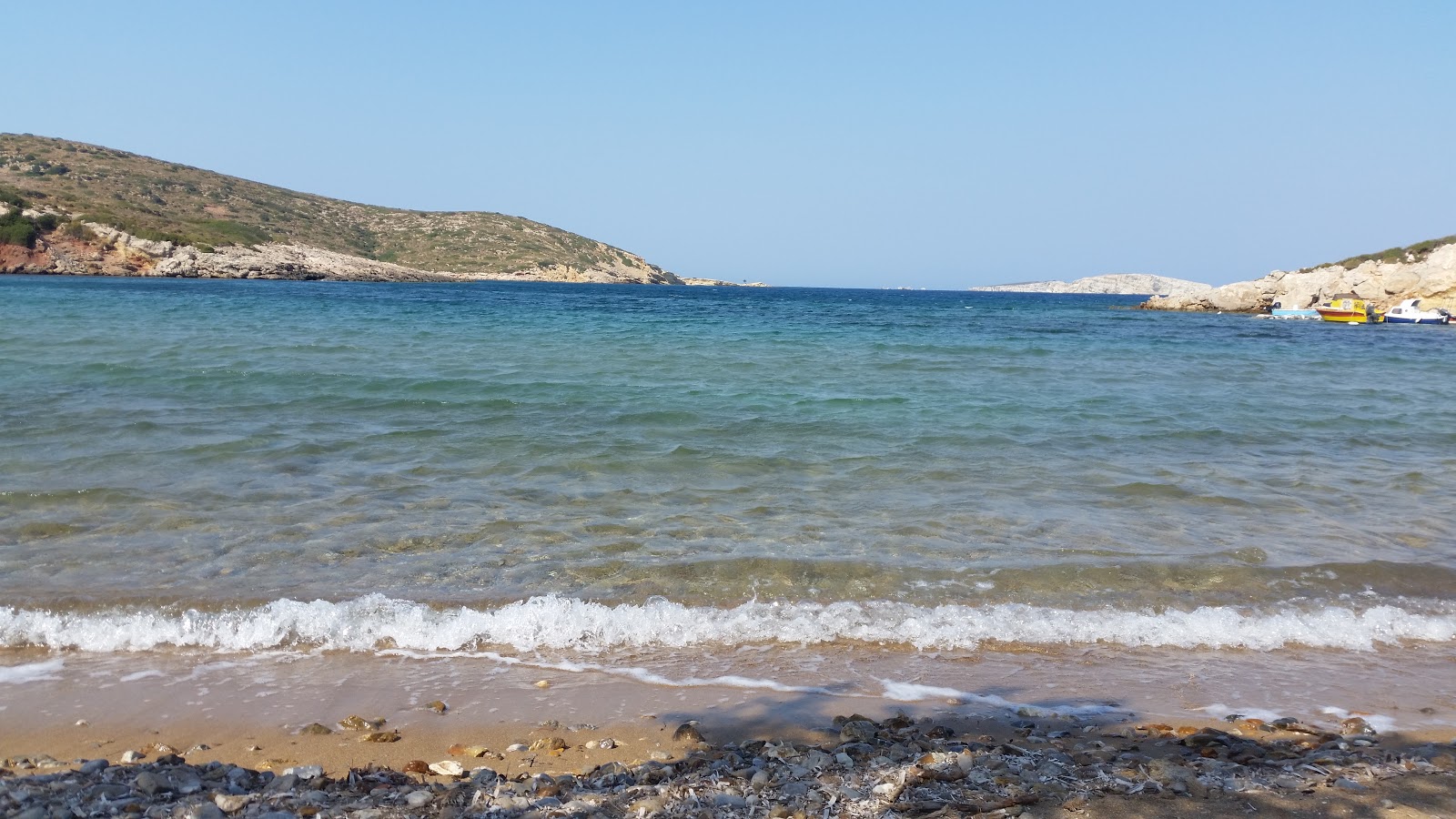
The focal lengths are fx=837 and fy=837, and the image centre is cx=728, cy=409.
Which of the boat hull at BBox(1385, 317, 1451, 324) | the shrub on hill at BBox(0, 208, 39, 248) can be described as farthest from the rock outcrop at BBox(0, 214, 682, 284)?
the boat hull at BBox(1385, 317, 1451, 324)

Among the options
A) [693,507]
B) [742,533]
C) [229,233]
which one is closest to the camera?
[742,533]

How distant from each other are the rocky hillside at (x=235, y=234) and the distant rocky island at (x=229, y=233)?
6.0 inches

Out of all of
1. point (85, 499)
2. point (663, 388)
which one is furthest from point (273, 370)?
point (85, 499)

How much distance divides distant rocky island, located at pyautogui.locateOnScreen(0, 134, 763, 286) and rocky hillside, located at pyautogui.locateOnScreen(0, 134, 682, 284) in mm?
153

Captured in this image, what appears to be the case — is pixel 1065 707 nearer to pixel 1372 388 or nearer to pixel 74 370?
pixel 74 370

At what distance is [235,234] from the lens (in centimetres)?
8475

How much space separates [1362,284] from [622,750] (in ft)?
219

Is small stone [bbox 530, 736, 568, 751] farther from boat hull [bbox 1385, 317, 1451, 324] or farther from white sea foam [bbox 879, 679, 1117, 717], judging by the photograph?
boat hull [bbox 1385, 317, 1451, 324]

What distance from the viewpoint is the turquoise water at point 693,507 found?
19.2 feet

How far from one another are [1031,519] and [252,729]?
6758 millimetres

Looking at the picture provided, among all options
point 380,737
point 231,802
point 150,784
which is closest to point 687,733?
point 380,737

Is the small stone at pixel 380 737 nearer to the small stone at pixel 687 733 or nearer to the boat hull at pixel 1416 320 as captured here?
the small stone at pixel 687 733

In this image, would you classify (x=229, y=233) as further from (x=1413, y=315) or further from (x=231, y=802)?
(x=1413, y=315)

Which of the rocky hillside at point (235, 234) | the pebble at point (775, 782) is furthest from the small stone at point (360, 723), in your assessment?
the rocky hillside at point (235, 234)
